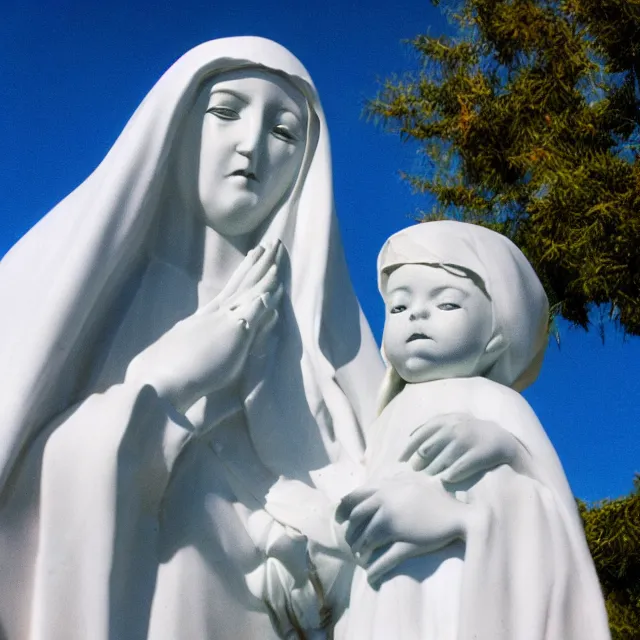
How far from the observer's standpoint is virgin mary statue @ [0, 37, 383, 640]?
141 inches

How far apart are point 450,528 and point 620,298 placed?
6885 mm

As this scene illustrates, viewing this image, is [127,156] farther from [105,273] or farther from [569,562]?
[569,562]

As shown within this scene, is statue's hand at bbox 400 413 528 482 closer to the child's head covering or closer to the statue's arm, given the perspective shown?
the child's head covering

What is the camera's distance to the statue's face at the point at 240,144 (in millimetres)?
4258

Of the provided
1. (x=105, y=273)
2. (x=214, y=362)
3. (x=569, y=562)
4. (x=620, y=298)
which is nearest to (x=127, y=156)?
(x=105, y=273)

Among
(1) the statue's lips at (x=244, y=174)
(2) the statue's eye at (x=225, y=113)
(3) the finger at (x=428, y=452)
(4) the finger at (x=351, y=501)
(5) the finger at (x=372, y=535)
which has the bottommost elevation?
(5) the finger at (x=372, y=535)

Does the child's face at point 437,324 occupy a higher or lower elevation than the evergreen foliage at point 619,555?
lower

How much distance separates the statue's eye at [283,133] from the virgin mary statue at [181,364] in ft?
0.03

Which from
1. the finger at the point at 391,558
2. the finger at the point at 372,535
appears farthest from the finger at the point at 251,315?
the finger at the point at 391,558

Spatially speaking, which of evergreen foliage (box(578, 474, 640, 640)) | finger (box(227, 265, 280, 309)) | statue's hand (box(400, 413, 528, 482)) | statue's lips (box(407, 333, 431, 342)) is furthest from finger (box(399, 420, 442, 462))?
evergreen foliage (box(578, 474, 640, 640))

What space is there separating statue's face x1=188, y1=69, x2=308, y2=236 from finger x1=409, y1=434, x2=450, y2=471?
1.15m

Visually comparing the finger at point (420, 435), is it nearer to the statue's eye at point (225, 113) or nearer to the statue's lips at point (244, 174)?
the statue's lips at point (244, 174)

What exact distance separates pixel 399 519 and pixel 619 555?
6669 millimetres

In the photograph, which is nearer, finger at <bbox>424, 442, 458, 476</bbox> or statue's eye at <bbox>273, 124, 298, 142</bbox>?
finger at <bbox>424, 442, 458, 476</bbox>
